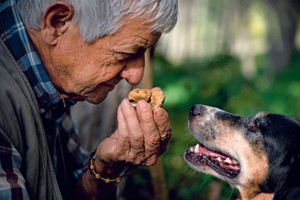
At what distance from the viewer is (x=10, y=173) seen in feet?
6.54

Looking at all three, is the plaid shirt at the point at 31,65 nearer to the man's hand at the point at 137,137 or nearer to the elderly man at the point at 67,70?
the elderly man at the point at 67,70

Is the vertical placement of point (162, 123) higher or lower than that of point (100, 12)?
lower

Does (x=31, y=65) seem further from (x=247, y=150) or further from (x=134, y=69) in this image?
(x=247, y=150)

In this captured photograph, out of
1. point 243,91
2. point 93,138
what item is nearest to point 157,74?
point 243,91

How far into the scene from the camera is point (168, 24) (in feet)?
8.20

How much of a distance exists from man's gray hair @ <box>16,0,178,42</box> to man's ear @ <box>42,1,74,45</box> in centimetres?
2

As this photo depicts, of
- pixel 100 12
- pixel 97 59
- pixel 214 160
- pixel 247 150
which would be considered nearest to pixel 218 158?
pixel 214 160

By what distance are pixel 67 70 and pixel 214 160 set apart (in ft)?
4.47

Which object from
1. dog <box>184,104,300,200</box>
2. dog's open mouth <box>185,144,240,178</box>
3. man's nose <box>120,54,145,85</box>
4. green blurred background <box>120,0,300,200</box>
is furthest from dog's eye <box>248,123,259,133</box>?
man's nose <box>120,54,145,85</box>

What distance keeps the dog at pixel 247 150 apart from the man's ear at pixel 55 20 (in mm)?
1371

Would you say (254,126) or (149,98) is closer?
(149,98)

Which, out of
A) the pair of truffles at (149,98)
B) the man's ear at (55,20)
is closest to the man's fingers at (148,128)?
the pair of truffles at (149,98)

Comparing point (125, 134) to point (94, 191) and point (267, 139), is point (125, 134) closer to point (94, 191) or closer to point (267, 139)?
point (94, 191)

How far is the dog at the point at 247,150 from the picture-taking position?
127 inches
